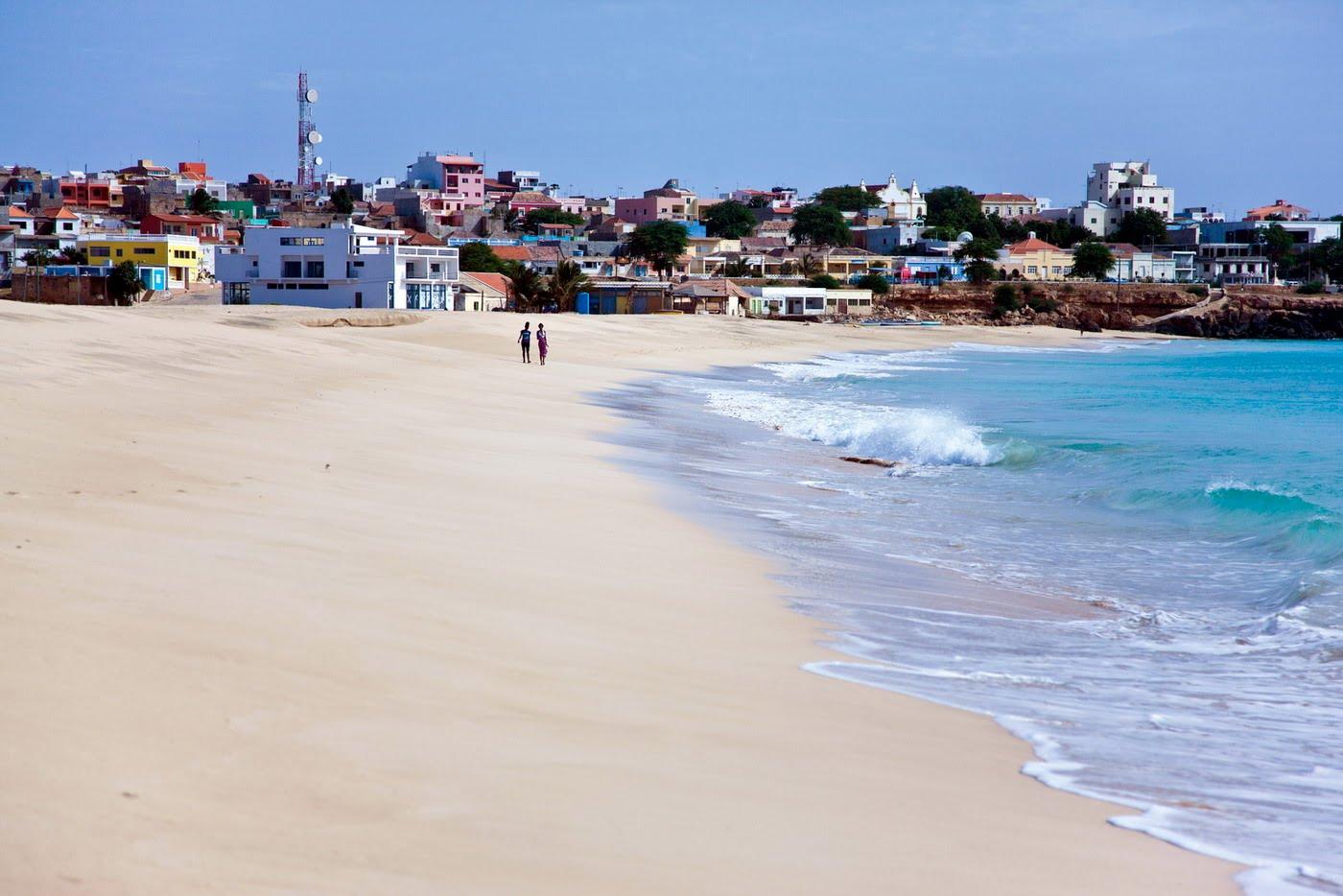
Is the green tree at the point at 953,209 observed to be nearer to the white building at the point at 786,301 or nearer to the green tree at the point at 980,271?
the green tree at the point at 980,271

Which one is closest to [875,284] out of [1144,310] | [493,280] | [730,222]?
[1144,310]

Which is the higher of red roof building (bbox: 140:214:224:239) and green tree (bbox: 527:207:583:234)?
green tree (bbox: 527:207:583:234)

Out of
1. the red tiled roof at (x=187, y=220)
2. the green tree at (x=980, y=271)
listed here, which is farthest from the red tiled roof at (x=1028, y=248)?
the red tiled roof at (x=187, y=220)

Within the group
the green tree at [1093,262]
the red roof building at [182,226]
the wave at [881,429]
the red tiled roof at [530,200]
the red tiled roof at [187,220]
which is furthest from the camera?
the red tiled roof at [530,200]

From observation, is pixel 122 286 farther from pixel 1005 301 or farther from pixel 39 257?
pixel 1005 301

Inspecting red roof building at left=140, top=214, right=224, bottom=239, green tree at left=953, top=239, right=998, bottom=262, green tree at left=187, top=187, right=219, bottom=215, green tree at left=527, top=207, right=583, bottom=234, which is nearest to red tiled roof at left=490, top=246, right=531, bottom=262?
red roof building at left=140, top=214, right=224, bottom=239

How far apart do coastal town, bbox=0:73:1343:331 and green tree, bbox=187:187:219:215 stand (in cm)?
16

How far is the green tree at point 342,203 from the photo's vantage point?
121688mm

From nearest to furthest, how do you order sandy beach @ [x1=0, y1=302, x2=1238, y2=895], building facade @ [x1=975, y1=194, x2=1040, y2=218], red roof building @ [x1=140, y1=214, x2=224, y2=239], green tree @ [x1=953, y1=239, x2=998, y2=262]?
sandy beach @ [x1=0, y1=302, x2=1238, y2=895], red roof building @ [x1=140, y1=214, x2=224, y2=239], green tree @ [x1=953, y1=239, x2=998, y2=262], building facade @ [x1=975, y1=194, x2=1040, y2=218]

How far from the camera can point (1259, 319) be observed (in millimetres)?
100562

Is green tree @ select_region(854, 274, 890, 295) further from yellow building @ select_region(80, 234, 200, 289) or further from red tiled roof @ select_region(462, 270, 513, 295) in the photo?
yellow building @ select_region(80, 234, 200, 289)

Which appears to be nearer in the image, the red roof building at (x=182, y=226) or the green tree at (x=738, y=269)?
the red roof building at (x=182, y=226)

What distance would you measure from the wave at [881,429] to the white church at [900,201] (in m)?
126

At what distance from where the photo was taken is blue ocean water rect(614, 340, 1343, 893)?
15.1ft
